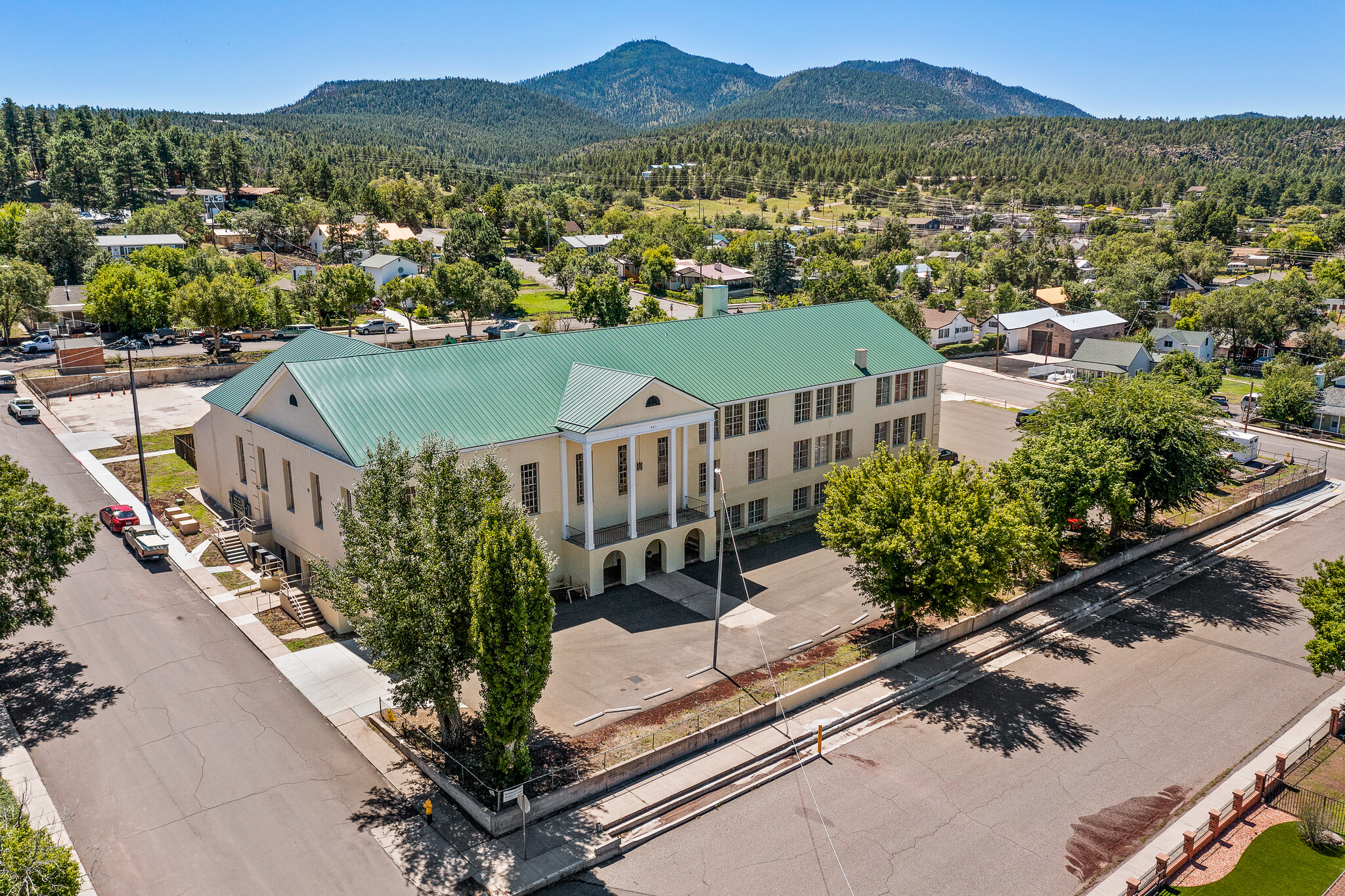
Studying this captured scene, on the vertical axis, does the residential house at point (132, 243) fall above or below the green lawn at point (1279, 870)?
above

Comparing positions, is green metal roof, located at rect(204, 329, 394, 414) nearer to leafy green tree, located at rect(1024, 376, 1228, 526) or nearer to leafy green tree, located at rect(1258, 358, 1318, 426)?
leafy green tree, located at rect(1024, 376, 1228, 526)

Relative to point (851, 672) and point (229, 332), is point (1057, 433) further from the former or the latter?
point (229, 332)

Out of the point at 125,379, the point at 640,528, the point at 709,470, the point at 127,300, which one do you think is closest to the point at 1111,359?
the point at 709,470

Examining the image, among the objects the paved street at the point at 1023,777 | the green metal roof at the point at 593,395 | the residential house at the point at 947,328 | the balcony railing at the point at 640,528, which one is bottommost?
the paved street at the point at 1023,777

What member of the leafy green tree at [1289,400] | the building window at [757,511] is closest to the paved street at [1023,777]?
the building window at [757,511]

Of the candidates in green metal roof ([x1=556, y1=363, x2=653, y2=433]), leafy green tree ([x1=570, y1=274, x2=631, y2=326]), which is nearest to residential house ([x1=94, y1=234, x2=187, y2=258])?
leafy green tree ([x1=570, y1=274, x2=631, y2=326])

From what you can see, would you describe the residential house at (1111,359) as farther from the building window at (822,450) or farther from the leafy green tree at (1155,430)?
the building window at (822,450)
